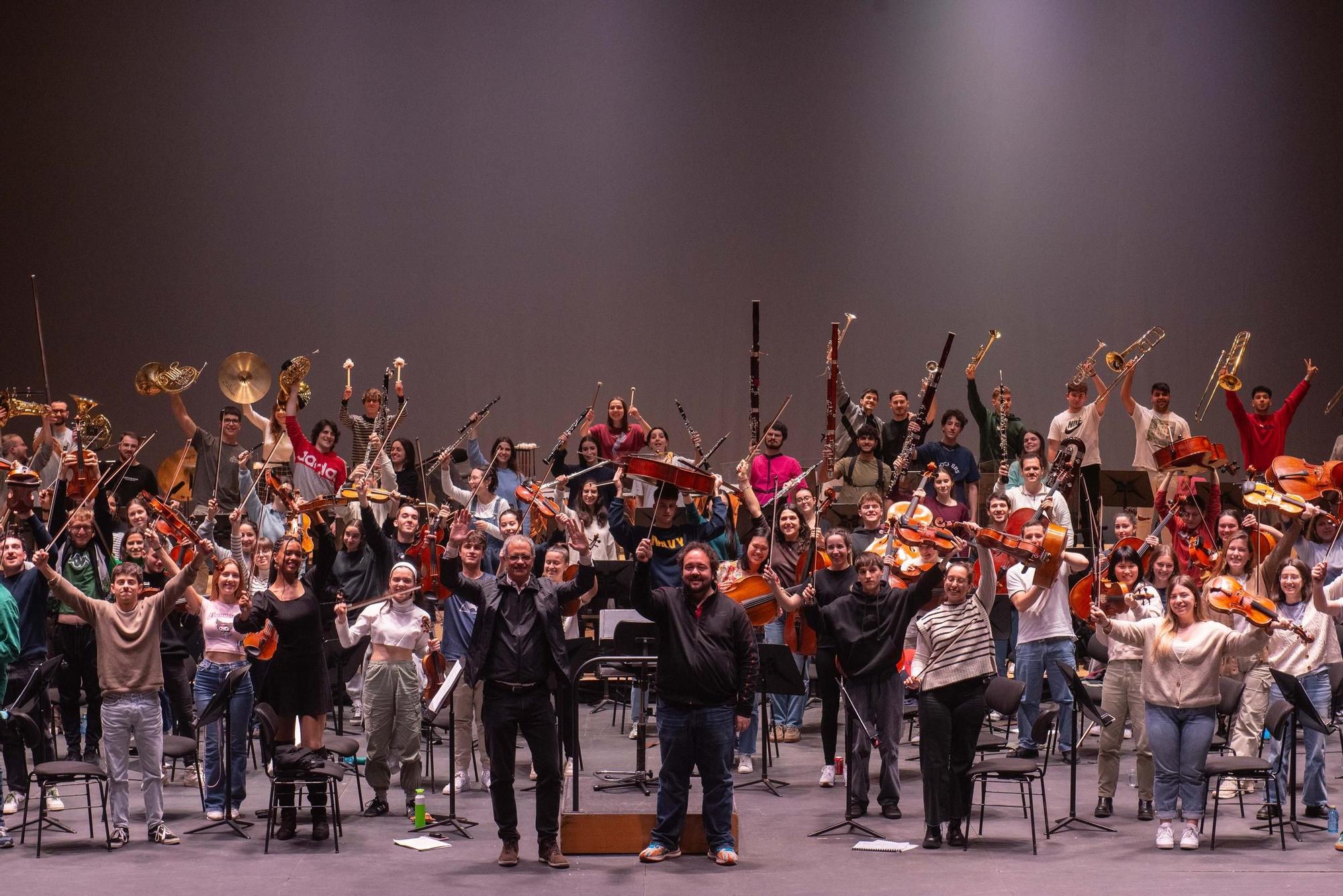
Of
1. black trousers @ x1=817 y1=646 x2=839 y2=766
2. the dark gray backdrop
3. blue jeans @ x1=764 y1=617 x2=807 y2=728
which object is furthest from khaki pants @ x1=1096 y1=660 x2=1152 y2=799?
the dark gray backdrop

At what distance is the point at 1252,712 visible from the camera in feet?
25.7

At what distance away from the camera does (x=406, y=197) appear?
569 inches

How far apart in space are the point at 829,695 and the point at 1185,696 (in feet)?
6.71

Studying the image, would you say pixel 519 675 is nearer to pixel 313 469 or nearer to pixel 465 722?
pixel 465 722

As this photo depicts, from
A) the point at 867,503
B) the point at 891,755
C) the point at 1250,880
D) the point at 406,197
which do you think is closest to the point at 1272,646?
the point at 1250,880

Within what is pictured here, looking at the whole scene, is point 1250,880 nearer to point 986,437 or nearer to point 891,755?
point 891,755

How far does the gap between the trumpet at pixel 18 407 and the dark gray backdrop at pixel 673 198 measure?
85.7 inches

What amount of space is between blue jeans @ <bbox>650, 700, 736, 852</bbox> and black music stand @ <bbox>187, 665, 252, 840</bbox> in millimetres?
2195

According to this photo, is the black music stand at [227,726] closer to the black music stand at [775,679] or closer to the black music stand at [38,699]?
the black music stand at [38,699]

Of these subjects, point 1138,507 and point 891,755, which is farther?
point 1138,507

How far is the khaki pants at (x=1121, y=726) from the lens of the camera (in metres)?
7.80

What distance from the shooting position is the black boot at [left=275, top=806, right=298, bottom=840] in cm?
743

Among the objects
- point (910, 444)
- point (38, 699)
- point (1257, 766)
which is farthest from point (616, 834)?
point (910, 444)

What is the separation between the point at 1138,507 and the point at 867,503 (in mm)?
4393
